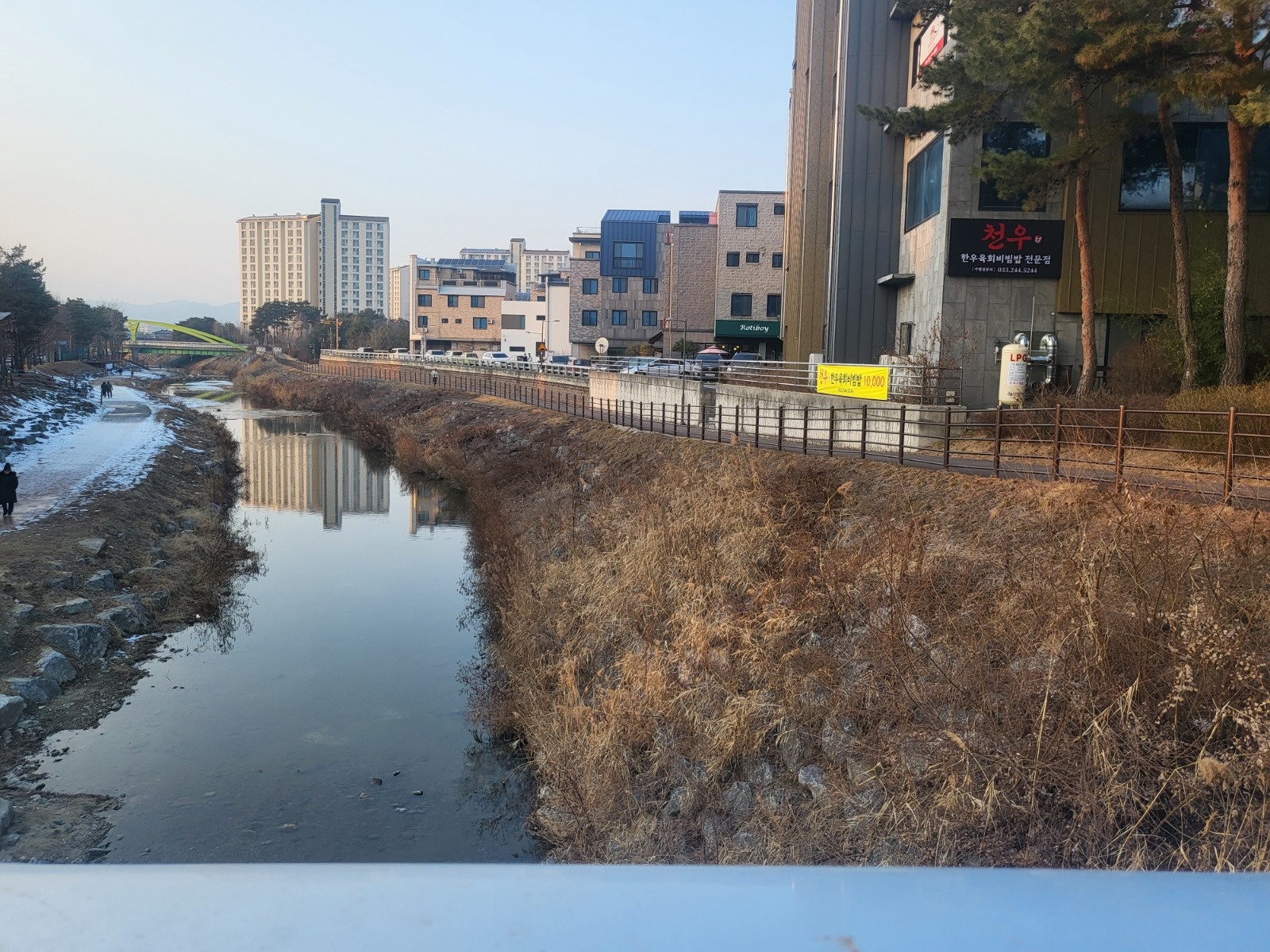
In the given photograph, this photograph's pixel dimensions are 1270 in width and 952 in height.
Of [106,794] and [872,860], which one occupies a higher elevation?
[872,860]

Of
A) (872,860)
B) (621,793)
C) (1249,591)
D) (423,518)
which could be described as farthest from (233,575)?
(1249,591)

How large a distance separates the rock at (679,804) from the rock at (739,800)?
0.36 meters

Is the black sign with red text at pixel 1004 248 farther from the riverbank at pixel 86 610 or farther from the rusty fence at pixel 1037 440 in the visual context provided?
the riverbank at pixel 86 610

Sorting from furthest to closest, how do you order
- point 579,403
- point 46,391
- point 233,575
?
point 46,391 → point 579,403 → point 233,575

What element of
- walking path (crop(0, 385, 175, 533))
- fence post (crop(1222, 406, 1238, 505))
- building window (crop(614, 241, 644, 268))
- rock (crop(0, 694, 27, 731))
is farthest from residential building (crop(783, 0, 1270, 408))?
building window (crop(614, 241, 644, 268))

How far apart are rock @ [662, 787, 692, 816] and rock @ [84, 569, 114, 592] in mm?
13536

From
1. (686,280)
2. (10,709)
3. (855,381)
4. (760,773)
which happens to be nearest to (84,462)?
(10,709)

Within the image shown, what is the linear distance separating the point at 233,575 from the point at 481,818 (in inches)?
535

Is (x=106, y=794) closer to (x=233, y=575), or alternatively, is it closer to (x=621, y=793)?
(x=621, y=793)

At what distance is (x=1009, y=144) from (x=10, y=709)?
75.4ft

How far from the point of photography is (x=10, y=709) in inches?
496

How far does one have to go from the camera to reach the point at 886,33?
1191 inches

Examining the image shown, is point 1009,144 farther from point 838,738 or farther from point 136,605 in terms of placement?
point 136,605

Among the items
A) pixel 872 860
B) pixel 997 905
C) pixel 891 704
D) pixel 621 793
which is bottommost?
pixel 621 793
